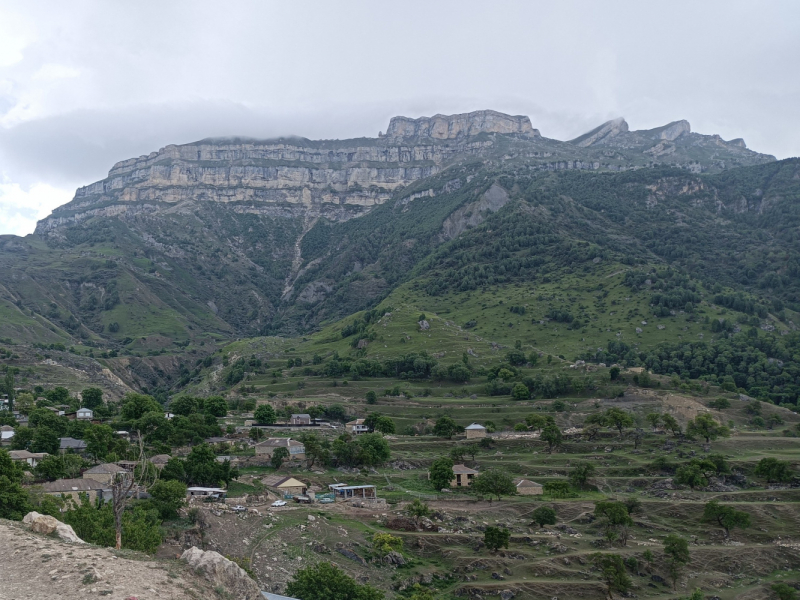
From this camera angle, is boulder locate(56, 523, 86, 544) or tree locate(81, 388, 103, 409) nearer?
boulder locate(56, 523, 86, 544)

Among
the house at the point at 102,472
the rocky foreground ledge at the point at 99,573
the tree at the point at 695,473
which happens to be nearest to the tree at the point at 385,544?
the house at the point at 102,472

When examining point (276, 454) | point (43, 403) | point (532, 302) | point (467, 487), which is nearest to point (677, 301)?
point (532, 302)

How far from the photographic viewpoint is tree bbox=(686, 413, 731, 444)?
73188 millimetres

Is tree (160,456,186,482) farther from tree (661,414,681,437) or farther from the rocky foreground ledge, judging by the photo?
tree (661,414,681,437)

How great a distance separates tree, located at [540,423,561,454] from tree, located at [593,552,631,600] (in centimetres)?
2886

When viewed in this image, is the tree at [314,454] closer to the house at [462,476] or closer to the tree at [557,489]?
the house at [462,476]

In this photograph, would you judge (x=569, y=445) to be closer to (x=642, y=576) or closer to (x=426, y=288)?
(x=642, y=576)

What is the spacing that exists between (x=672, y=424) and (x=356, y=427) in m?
37.0

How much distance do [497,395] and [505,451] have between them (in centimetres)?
2466

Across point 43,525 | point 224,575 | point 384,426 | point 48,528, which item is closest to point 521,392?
point 384,426

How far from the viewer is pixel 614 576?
43562mm

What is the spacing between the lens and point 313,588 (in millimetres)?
35625

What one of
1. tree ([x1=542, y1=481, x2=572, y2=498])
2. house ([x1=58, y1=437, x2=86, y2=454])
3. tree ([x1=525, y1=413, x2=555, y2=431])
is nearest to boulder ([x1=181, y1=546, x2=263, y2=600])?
tree ([x1=542, y1=481, x2=572, y2=498])

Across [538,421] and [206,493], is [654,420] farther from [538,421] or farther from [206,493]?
[206,493]
